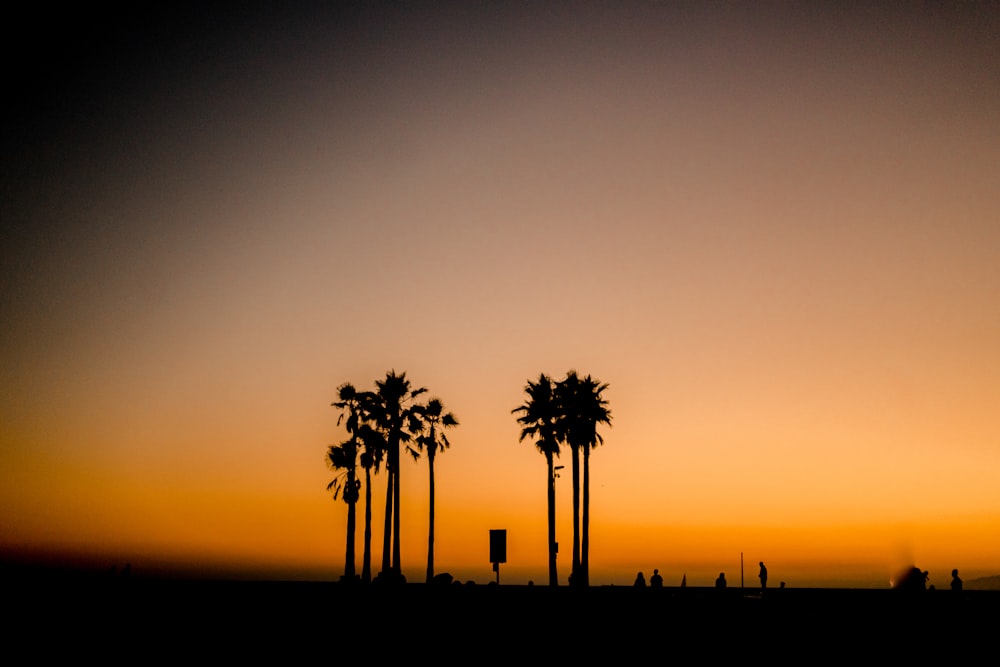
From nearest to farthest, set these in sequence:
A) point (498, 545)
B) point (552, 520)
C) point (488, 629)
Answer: point (488, 629), point (498, 545), point (552, 520)

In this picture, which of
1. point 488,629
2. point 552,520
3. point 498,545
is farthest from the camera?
point 552,520

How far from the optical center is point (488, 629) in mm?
22547

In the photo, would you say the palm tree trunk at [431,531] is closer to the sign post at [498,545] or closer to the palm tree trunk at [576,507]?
the palm tree trunk at [576,507]

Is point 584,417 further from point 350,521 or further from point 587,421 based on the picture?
point 350,521

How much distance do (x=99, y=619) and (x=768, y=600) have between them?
2835cm

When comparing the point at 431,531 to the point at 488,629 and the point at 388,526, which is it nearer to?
the point at 388,526

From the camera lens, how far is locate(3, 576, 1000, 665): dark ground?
57.2ft

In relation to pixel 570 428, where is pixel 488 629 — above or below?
below

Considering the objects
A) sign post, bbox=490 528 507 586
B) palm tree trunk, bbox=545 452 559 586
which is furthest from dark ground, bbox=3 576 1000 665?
palm tree trunk, bbox=545 452 559 586

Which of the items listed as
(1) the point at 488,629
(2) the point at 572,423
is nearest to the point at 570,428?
(2) the point at 572,423

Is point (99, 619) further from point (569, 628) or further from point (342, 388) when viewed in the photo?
point (342, 388)

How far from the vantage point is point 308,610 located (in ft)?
94.9

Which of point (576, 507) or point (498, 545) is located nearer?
point (498, 545)

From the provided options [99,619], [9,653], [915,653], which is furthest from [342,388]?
[915,653]
